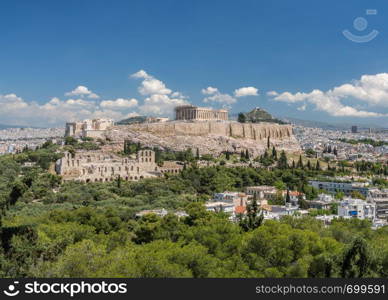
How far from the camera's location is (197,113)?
7350 centimetres

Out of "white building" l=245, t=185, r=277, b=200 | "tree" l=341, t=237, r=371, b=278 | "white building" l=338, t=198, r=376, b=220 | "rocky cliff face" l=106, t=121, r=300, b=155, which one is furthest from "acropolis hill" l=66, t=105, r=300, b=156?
"tree" l=341, t=237, r=371, b=278

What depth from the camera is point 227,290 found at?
902 cm

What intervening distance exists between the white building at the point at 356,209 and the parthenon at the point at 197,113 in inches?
1554

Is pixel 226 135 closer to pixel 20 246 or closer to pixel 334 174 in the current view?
pixel 334 174

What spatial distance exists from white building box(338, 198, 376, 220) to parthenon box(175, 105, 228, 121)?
39.5 meters

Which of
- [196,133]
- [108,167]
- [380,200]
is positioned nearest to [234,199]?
[380,200]

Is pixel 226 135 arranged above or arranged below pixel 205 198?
above

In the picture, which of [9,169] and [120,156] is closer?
[9,169]

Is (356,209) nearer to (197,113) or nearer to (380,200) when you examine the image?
(380,200)

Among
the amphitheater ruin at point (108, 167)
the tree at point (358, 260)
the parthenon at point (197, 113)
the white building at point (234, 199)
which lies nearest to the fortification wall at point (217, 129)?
the parthenon at point (197, 113)

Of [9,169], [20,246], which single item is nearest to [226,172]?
[9,169]

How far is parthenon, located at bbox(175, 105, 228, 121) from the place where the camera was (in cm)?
7388

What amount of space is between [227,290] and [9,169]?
35976 mm

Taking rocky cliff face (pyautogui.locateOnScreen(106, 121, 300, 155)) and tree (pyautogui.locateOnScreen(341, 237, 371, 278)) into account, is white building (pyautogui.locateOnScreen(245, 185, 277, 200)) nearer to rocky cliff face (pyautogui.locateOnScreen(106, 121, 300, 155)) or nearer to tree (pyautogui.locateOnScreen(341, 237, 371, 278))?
rocky cliff face (pyautogui.locateOnScreen(106, 121, 300, 155))
